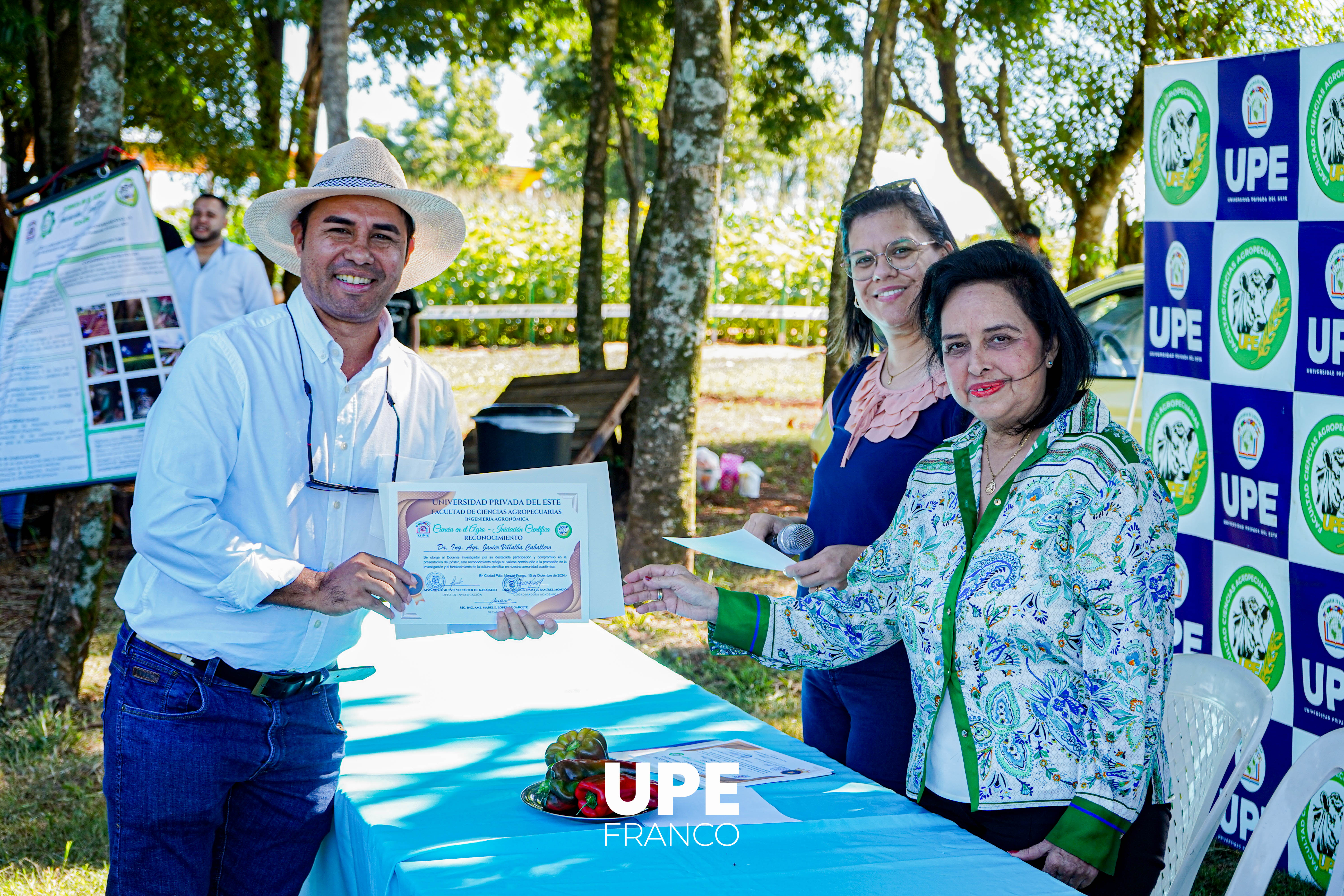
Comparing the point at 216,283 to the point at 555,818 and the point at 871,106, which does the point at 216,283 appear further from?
the point at 555,818

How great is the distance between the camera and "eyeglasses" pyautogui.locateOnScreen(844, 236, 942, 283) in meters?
2.95

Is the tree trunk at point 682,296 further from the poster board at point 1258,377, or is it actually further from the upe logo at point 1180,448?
the upe logo at point 1180,448

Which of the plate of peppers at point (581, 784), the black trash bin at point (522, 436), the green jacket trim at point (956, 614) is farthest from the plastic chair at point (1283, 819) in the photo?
the black trash bin at point (522, 436)

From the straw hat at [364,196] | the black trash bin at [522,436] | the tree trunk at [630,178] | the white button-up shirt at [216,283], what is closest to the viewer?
the straw hat at [364,196]

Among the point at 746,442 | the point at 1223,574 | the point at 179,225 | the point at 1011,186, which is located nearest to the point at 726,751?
the point at 1223,574

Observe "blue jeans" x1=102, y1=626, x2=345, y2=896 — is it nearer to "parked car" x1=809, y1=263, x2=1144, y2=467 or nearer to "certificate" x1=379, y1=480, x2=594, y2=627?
"certificate" x1=379, y1=480, x2=594, y2=627

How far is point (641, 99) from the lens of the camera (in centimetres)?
1488

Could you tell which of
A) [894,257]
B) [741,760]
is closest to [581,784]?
[741,760]

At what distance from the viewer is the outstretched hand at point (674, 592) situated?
109 inches

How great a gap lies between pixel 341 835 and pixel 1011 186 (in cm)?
1201

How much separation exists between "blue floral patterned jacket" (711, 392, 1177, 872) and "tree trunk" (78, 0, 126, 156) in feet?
13.8

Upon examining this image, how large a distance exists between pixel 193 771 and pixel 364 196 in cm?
132

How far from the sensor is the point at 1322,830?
3.87 m

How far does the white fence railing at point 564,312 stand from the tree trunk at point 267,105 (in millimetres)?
7347
